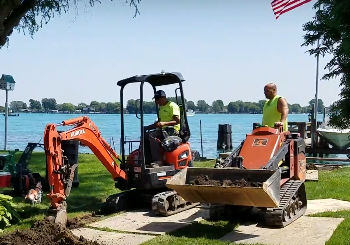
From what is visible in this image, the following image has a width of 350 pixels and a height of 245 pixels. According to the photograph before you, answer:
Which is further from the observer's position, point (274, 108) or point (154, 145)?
point (154, 145)

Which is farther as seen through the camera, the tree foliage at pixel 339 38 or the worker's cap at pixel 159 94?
the worker's cap at pixel 159 94

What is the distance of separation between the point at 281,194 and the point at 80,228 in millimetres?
3137

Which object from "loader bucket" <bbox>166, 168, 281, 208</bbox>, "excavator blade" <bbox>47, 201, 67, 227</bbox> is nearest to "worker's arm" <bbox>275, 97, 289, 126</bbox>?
"loader bucket" <bbox>166, 168, 281, 208</bbox>

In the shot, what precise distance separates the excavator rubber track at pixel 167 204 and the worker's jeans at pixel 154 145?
39.2 inches

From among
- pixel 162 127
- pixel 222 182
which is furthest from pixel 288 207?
pixel 162 127

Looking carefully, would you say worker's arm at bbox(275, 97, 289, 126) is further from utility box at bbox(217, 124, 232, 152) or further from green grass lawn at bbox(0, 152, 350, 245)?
utility box at bbox(217, 124, 232, 152)

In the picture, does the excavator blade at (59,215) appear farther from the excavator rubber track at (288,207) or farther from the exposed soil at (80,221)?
the excavator rubber track at (288,207)

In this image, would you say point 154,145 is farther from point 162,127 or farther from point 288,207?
point 288,207

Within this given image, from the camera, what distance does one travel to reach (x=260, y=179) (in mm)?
7484

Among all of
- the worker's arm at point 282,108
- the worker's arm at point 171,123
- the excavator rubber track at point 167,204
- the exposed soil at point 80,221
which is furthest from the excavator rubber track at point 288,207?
the exposed soil at point 80,221

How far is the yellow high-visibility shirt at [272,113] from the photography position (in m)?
8.98

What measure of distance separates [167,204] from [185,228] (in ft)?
3.51

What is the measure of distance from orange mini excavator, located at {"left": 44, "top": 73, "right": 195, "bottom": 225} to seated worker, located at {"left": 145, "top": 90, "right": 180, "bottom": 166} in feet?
0.42

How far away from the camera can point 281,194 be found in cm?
790
